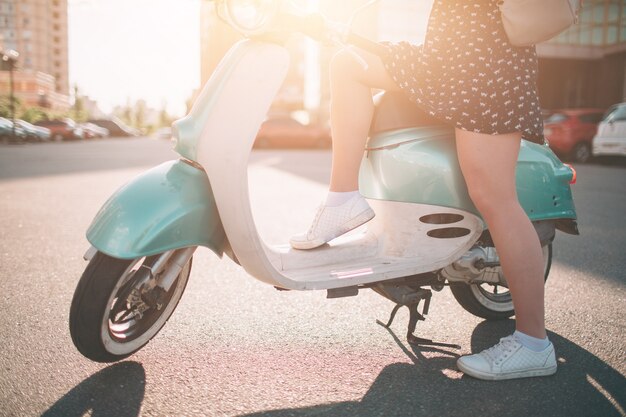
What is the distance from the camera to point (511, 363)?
1.91 m

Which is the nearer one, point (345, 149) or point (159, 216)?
point (159, 216)

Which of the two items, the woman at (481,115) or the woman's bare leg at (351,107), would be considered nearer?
the woman at (481,115)

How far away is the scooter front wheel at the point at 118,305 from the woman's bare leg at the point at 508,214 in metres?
1.13

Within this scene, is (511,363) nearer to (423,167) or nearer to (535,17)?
(423,167)

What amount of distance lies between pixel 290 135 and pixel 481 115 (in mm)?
19164

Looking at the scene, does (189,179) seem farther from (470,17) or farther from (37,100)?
(37,100)

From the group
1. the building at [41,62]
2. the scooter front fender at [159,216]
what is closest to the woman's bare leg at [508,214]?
the scooter front fender at [159,216]

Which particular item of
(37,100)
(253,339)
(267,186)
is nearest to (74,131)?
(37,100)

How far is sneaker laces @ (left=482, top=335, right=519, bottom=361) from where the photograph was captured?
1.93 m

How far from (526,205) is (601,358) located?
2.24 ft

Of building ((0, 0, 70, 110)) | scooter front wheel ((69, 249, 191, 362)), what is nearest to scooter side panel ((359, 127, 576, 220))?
scooter front wheel ((69, 249, 191, 362))

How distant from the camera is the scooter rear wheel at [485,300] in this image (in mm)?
2455

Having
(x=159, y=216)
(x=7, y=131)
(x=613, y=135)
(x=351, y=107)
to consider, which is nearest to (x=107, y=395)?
(x=159, y=216)

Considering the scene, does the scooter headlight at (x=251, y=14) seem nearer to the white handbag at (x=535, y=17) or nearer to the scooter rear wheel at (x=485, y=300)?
the white handbag at (x=535, y=17)
